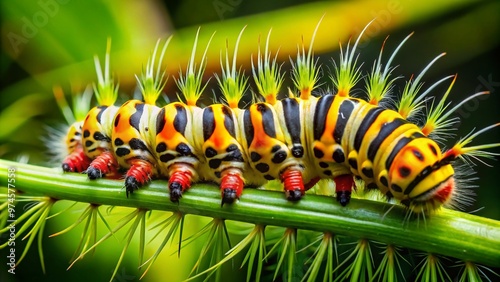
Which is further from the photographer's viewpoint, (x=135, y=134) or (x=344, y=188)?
(x=135, y=134)

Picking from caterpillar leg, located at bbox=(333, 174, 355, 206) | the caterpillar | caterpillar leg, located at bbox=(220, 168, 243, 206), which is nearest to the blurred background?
the caterpillar

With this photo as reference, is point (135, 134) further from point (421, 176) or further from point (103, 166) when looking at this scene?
point (421, 176)

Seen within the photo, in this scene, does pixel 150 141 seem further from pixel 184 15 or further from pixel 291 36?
pixel 184 15

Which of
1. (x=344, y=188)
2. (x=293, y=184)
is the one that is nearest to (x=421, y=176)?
(x=344, y=188)

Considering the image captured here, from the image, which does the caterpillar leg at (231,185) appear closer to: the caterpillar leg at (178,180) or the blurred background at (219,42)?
the caterpillar leg at (178,180)

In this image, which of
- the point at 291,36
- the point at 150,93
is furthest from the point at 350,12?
the point at 150,93

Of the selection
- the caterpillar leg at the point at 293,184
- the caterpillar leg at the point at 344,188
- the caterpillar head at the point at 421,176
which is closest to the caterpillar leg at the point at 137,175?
the caterpillar leg at the point at 293,184

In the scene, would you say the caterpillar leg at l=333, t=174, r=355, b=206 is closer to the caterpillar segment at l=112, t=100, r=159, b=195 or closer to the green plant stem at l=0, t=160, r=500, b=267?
the green plant stem at l=0, t=160, r=500, b=267
